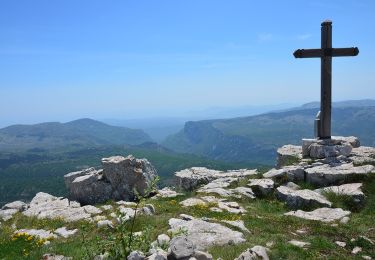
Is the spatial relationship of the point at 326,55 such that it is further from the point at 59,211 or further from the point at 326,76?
the point at 59,211

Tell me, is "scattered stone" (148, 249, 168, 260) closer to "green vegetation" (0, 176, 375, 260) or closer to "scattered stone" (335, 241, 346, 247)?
"green vegetation" (0, 176, 375, 260)

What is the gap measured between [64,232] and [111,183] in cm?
998

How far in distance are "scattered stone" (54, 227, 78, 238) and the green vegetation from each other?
1.28 ft

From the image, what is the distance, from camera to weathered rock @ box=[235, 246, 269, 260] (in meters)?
11.0

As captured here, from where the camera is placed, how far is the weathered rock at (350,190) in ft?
61.7

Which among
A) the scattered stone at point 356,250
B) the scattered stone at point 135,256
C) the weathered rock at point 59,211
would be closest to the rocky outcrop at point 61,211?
the weathered rock at point 59,211

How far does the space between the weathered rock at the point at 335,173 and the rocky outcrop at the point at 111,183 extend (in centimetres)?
1043

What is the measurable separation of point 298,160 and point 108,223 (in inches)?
599

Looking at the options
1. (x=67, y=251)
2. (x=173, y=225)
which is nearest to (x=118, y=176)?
(x=173, y=225)

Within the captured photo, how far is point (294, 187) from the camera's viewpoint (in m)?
22.0

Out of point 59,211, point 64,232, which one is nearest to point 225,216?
point 64,232

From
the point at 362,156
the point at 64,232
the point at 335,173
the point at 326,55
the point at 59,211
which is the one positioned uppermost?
the point at 326,55

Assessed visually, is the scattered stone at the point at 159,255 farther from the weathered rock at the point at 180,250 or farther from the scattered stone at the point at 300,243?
the scattered stone at the point at 300,243

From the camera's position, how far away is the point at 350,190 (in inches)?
774
